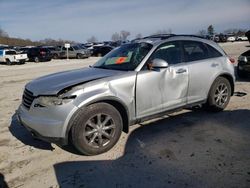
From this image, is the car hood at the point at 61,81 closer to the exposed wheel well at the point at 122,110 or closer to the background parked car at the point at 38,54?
the exposed wheel well at the point at 122,110

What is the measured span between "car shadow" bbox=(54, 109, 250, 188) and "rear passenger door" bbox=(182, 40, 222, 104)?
621 millimetres

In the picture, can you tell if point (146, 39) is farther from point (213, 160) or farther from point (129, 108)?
point (213, 160)

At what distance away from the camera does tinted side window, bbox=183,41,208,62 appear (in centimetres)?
567

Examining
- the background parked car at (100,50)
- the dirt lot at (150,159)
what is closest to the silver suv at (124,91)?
the dirt lot at (150,159)

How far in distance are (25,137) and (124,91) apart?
2.09 m

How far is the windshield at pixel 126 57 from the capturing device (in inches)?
201

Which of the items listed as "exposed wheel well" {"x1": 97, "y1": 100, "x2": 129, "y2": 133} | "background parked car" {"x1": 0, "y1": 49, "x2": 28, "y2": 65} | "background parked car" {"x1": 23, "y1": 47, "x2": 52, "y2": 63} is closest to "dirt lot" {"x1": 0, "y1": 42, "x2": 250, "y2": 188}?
"exposed wheel well" {"x1": 97, "y1": 100, "x2": 129, "y2": 133}

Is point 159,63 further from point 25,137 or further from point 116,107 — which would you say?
point 25,137

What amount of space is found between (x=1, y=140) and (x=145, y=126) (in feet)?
8.60

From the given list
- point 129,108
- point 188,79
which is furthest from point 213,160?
point 188,79

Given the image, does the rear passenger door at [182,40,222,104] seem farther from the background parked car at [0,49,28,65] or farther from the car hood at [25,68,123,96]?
the background parked car at [0,49,28,65]

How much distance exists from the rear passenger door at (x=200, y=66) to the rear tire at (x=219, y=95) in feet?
0.59

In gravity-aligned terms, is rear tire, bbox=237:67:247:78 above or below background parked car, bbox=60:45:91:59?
below

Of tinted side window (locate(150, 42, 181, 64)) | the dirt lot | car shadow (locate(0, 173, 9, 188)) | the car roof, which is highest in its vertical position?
the car roof
